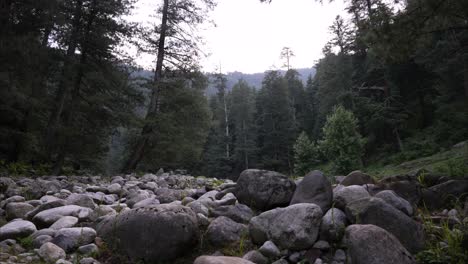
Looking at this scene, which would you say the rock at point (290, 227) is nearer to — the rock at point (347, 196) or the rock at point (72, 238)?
the rock at point (347, 196)

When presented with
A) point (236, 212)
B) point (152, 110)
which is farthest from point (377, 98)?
point (236, 212)

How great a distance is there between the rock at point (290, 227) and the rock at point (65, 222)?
2.07 meters

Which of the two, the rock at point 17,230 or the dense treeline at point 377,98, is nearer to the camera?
the rock at point 17,230

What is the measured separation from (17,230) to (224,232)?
7.27ft

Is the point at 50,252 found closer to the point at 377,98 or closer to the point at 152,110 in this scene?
the point at 152,110

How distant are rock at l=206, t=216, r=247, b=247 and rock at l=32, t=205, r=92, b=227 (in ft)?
5.52

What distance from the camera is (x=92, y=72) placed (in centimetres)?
1007

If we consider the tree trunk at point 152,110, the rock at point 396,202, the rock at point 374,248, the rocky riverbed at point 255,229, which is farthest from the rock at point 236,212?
the tree trunk at point 152,110

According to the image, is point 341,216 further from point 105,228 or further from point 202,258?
point 105,228

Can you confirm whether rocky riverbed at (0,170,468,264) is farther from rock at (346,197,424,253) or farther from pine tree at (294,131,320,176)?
pine tree at (294,131,320,176)

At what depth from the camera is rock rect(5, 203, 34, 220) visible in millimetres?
3986

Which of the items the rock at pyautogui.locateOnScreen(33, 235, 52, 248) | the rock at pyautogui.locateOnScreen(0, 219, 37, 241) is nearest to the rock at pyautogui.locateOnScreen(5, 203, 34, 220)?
the rock at pyautogui.locateOnScreen(0, 219, 37, 241)

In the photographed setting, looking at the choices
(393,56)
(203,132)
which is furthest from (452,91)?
(393,56)

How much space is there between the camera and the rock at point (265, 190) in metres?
3.88
